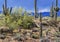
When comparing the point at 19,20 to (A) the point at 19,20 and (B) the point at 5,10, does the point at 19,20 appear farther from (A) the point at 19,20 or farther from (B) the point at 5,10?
(B) the point at 5,10

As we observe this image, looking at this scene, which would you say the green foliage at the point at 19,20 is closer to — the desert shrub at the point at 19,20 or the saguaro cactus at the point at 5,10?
the desert shrub at the point at 19,20

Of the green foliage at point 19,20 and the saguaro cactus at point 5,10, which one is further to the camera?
the saguaro cactus at point 5,10

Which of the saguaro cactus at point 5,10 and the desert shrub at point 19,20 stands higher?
the saguaro cactus at point 5,10

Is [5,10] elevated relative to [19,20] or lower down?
elevated

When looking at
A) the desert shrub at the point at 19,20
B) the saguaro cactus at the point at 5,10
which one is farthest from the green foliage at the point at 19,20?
the saguaro cactus at the point at 5,10

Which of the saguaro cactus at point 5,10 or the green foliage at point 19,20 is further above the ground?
the saguaro cactus at point 5,10

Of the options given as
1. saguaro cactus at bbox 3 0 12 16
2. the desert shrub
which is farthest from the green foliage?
saguaro cactus at bbox 3 0 12 16

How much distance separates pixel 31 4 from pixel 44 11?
1.59 ft

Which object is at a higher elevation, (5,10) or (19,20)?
(5,10)

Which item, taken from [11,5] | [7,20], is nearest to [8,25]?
[7,20]

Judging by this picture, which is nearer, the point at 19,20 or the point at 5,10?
the point at 19,20

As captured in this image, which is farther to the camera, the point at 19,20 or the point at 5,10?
the point at 5,10

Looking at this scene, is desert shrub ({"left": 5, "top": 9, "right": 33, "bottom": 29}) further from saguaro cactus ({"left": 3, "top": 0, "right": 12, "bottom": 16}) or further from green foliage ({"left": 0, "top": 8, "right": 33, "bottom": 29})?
saguaro cactus ({"left": 3, "top": 0, "right": 12, "bottom": 16})

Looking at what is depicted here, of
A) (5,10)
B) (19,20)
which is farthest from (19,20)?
(5,10)
